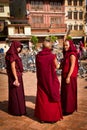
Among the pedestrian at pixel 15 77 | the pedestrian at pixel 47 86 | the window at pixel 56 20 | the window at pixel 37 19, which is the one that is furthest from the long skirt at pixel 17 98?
the window at pixel 56 20

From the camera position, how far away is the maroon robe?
5.65m

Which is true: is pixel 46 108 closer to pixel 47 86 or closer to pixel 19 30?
pixel 47 86

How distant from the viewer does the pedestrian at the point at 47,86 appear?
18.5ft

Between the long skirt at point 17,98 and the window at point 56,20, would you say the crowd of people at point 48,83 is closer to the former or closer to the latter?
the long skirt at point 17,98

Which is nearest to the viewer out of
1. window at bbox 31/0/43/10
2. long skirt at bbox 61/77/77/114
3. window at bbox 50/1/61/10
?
long skirt at bbox 61/77/77/114

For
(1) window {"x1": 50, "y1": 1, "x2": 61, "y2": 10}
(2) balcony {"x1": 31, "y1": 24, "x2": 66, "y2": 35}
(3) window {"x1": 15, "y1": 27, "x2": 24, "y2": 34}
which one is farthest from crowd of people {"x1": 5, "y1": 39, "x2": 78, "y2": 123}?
(1) window {"x1": 50, "y1": 1, "x2": 61, "y2": 10}

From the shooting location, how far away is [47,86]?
225 inches

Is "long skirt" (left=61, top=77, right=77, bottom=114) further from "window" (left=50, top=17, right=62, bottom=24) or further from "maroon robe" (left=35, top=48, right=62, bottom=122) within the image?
"window" (left=50, top=17, right=62, bottom=24)

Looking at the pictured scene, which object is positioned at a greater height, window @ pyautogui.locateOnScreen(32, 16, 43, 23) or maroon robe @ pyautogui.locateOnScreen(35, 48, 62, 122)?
maroon robe @ pyautogui.locateOnScreen(35, 48, 62, 122)

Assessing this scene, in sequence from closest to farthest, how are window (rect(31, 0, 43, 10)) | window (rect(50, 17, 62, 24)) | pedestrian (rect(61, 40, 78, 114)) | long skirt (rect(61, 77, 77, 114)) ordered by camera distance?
pedestrian (rect(61, 40, 78, 114)) < long skirt (rect(61, 77, 77, 114)) < window (rect(31, 0, 43, 10)) < window (rect(50, 17, 62, 24))

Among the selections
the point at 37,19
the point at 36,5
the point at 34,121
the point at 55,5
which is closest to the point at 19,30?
the point at 37,19

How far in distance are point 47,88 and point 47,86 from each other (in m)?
0.05

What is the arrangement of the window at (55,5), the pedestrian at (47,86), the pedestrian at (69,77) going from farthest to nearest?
the window at (55,5)
the pedestrian at (69,77)
the pedestrian at (47,86)

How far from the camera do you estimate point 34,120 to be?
249 inches
